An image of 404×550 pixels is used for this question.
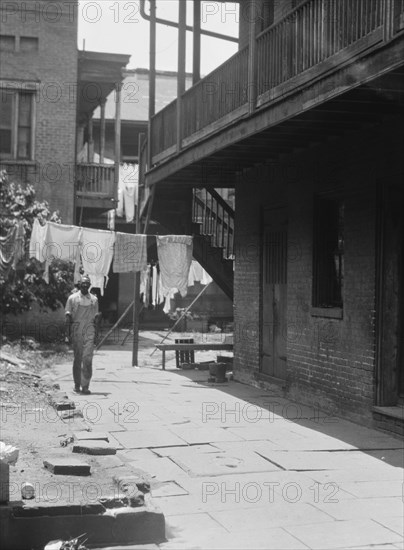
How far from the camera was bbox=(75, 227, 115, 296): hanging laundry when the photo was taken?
50.5ft

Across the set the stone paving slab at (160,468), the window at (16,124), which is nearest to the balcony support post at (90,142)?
the window at (16,124)

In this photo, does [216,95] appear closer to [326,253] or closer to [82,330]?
[326,253]

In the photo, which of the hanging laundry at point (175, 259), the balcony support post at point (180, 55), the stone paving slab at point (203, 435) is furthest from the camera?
the hanging laundry at point (175, 259)

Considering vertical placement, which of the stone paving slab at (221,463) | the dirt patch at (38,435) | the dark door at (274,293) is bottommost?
the stone paving slab at (221,463)

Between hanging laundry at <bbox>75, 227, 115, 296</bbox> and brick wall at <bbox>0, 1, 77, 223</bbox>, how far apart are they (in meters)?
7.33

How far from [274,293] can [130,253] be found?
11.9 feet

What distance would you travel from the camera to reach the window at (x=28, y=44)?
22719 millimetres

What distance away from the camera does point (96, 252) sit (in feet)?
51.1

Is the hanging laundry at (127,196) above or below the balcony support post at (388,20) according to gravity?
above

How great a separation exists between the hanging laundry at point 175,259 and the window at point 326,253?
4715mm

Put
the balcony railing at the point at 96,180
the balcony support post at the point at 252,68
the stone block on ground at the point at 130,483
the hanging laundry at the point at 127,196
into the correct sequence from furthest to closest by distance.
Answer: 1. the hanging laundry at the point at 127,196
2. the balcony railing at the point at 96,180
3. the balcony support post at the point at 252,68
4. the stone block on ground at the point at 130,483

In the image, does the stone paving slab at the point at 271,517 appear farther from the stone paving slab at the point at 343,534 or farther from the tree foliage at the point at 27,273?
the tree foliage at the point at 27,273

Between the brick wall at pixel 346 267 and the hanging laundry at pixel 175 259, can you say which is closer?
the brick wall at pixel 346 267

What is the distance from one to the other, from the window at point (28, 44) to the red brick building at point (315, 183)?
9.29 meters
